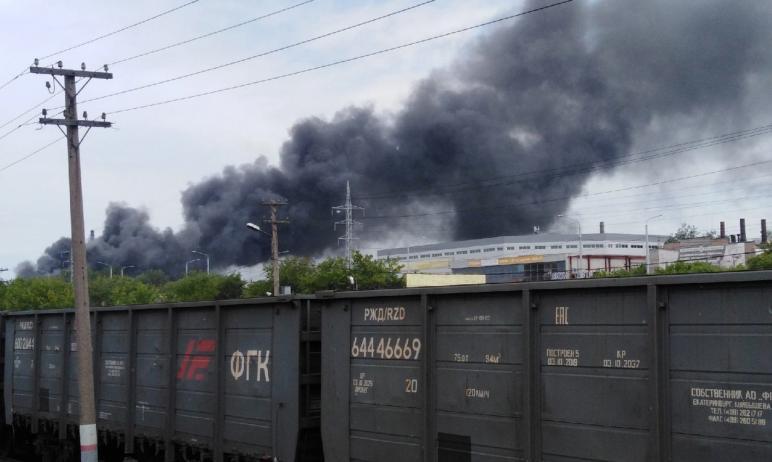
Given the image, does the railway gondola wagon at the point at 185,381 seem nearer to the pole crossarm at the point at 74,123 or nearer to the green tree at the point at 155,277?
the pole crossarm at the point at 74,123

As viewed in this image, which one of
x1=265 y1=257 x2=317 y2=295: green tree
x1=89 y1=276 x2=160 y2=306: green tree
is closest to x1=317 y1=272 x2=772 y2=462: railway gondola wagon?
x1=265 y1=257 x2=317 y2=295: green tree

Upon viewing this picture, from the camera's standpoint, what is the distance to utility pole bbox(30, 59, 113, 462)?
1429 centimetres

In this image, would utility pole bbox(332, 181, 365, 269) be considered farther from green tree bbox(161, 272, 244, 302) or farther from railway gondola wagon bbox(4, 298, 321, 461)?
railway gondola wagon bbox(4, 298, 321, 461)

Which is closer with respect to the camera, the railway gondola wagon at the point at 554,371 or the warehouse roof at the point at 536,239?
the railway gondola wagon at the point at 554,371

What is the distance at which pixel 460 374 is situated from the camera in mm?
8555

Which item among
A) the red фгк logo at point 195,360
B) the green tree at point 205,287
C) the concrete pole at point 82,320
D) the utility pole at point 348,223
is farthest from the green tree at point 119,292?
the red фгк logo at point 195,360

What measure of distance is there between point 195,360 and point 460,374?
5.21 metres

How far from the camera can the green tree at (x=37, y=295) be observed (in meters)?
64.2

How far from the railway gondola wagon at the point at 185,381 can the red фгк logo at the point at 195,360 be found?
0.02m

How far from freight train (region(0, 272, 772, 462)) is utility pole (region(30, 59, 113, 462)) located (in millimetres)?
411

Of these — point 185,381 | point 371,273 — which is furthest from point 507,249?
point 185,381

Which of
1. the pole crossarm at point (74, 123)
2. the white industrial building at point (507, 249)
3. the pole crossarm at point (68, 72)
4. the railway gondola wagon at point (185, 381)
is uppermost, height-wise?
the white industrial building at point (507, 249)

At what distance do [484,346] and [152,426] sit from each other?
23.0 ft

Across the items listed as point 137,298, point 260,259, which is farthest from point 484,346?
point 260,259
